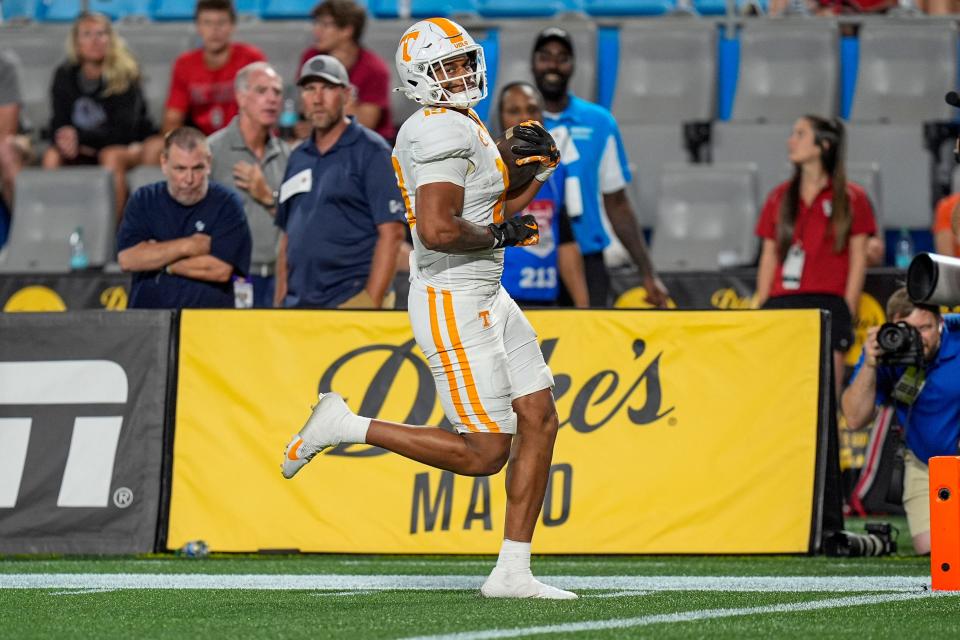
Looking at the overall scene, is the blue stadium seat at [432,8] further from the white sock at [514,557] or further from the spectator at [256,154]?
the white sock at [514,557]

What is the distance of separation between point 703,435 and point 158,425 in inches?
95.0

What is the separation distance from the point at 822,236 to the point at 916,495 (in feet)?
6.54

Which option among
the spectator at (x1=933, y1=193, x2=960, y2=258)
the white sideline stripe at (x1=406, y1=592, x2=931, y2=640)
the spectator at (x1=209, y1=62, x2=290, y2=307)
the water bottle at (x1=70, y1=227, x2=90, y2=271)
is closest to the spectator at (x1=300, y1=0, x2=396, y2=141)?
the spectator at (x1=209, y1=62, x2=290, y2=307)

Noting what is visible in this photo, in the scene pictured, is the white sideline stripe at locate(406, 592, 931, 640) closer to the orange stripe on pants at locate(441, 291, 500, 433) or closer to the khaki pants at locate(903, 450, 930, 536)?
the orange stripe on pants at locate(441, 291, 500, 433)

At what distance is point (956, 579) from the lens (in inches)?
209

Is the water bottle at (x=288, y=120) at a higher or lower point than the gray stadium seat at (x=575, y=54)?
Result: lower

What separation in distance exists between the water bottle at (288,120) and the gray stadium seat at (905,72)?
413cm

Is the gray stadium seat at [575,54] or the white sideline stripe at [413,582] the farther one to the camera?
the gray stadium seat at [575,54]

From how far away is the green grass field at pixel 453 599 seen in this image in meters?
4.41

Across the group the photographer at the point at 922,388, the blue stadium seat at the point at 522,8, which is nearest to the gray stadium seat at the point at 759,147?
the blue stadium seat at the point at 522,8

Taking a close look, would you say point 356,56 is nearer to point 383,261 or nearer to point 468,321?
point 383,261

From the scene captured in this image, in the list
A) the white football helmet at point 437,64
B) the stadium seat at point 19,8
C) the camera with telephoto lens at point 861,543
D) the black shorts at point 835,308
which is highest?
the stadium seat at point 19,8

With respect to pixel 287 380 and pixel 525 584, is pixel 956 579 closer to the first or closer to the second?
pixel 525 584

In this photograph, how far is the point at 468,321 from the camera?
5.30 m
